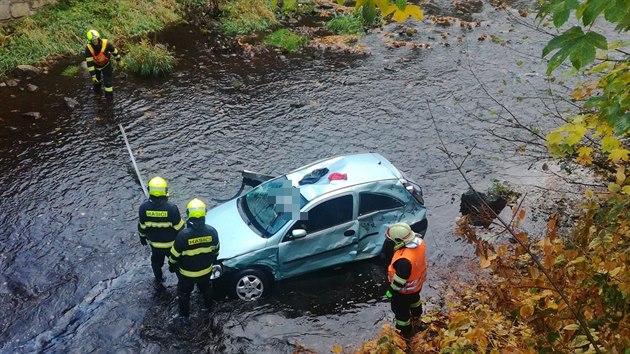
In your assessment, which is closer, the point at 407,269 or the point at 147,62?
the point at 407,269

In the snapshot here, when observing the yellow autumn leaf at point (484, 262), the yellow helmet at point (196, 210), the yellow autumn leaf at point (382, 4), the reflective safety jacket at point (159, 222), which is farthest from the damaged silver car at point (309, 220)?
the yellow autumn leaf at point (382, 4)

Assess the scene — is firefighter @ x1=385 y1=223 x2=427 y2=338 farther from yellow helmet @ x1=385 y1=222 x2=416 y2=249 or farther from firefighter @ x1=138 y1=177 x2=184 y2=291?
firefighter @ x1=138 y1=177 x2=184 y2=291

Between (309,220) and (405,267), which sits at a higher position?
(405,267)

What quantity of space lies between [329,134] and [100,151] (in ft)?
17.1

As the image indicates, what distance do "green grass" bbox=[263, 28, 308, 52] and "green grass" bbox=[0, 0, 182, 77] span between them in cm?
380

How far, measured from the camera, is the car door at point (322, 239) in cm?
736

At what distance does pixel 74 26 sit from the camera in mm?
16531

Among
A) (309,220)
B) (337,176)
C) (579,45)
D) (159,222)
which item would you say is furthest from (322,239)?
(579,45)

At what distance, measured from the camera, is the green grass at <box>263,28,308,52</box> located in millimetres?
17702

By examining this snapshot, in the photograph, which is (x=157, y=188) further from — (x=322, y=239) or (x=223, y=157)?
(x=223, y=157)

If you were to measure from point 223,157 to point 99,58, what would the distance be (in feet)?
14.4

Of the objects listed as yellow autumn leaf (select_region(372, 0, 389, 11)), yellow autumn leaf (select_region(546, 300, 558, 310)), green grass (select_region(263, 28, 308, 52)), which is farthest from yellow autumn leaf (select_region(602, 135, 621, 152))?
green grass (select_region(263, 28, 308, 52))

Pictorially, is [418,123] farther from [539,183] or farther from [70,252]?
[70,252]

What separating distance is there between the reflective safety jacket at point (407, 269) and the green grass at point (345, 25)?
1435 centimetres
